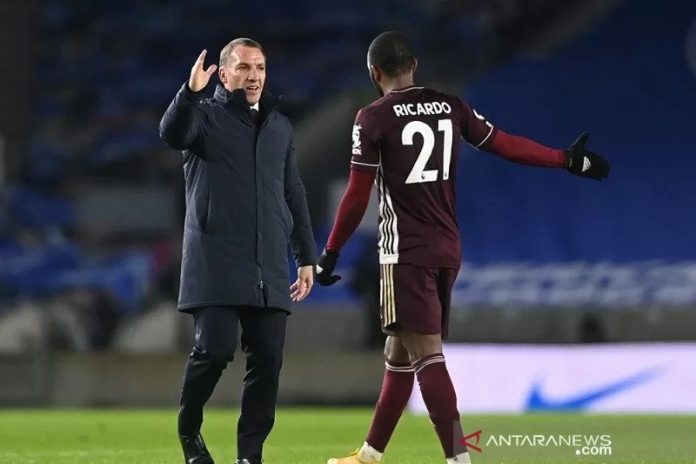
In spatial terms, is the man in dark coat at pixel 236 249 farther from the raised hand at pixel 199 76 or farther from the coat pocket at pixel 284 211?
the raised hand at pixel 199 76

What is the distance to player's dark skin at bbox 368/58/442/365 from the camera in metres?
5.70

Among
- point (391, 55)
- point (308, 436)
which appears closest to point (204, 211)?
point (391, 55)

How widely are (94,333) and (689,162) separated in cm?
771

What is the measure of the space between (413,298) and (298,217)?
906 mm

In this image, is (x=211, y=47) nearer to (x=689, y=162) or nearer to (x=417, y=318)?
(x=689, y=162)

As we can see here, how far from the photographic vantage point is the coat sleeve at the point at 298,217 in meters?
6.31

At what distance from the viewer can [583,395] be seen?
525 inches

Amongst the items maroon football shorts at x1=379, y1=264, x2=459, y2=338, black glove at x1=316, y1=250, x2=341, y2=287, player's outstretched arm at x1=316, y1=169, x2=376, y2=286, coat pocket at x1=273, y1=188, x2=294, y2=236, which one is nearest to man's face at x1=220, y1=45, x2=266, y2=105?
coat pocket at x1=273, y1=188, x2=294, y2=236

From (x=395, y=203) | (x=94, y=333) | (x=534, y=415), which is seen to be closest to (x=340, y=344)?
(x=94, y=333)

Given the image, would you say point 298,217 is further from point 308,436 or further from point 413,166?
point 308,436

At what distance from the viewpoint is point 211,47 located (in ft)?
70.0

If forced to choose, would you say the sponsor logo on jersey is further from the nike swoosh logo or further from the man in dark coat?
the nike swoosh logo

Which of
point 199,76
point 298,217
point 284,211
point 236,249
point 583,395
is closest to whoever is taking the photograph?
point 199,76

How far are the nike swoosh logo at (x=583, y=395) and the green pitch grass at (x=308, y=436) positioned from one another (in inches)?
19.6
